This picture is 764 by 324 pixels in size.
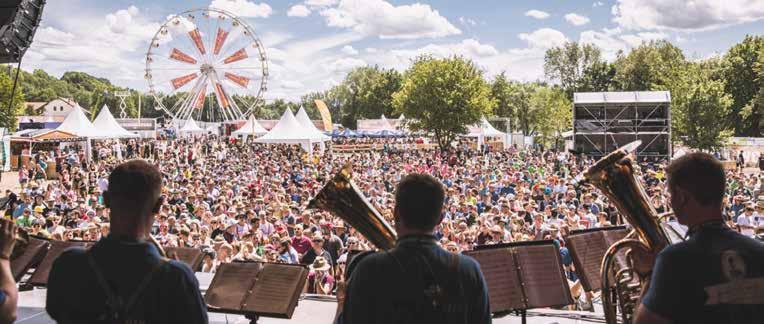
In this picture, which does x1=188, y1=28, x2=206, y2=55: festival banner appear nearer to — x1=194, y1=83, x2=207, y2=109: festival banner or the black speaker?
x1=194, y1=83, x2=207, y2=109: festival banner

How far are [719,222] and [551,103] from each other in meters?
65.8

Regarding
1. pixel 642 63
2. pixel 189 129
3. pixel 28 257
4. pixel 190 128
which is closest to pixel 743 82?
pixel 642 63

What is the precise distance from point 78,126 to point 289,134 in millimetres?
9433

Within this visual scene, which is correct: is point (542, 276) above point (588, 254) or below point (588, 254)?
below

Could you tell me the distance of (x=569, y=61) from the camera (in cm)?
7756

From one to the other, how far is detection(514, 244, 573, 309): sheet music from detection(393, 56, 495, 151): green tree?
120 feet

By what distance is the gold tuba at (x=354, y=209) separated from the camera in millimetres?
2965

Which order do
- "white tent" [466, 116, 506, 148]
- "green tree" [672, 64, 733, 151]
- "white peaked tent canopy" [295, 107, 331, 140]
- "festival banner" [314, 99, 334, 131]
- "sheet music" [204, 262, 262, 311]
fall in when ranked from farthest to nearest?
"festival banner" [314, 99, 334, 131] → "white tent" [466, 116, 506, 148] → "green tree" [672, 64, 733, 151] → "white peaked tent canopy" [295, 107, 331, 140] → "sheet music" [204, 262, 262, 311]

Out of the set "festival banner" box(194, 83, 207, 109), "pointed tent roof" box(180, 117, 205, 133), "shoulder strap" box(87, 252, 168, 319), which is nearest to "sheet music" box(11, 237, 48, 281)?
"shoulder strap" box(87, 252, 168, 319)

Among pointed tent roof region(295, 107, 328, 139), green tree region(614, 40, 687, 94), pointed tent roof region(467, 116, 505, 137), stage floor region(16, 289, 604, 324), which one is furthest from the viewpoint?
green tree region(614, 40, 687, 94)

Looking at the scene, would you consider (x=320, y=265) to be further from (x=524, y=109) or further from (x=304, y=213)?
(x=524, y=109)

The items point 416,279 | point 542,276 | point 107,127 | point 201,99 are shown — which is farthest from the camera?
point 201,99

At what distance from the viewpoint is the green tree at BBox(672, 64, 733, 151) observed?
31.5 metres

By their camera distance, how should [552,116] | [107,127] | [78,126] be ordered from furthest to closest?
1. [552,116]
2. [107,127]
3. [78,126]
